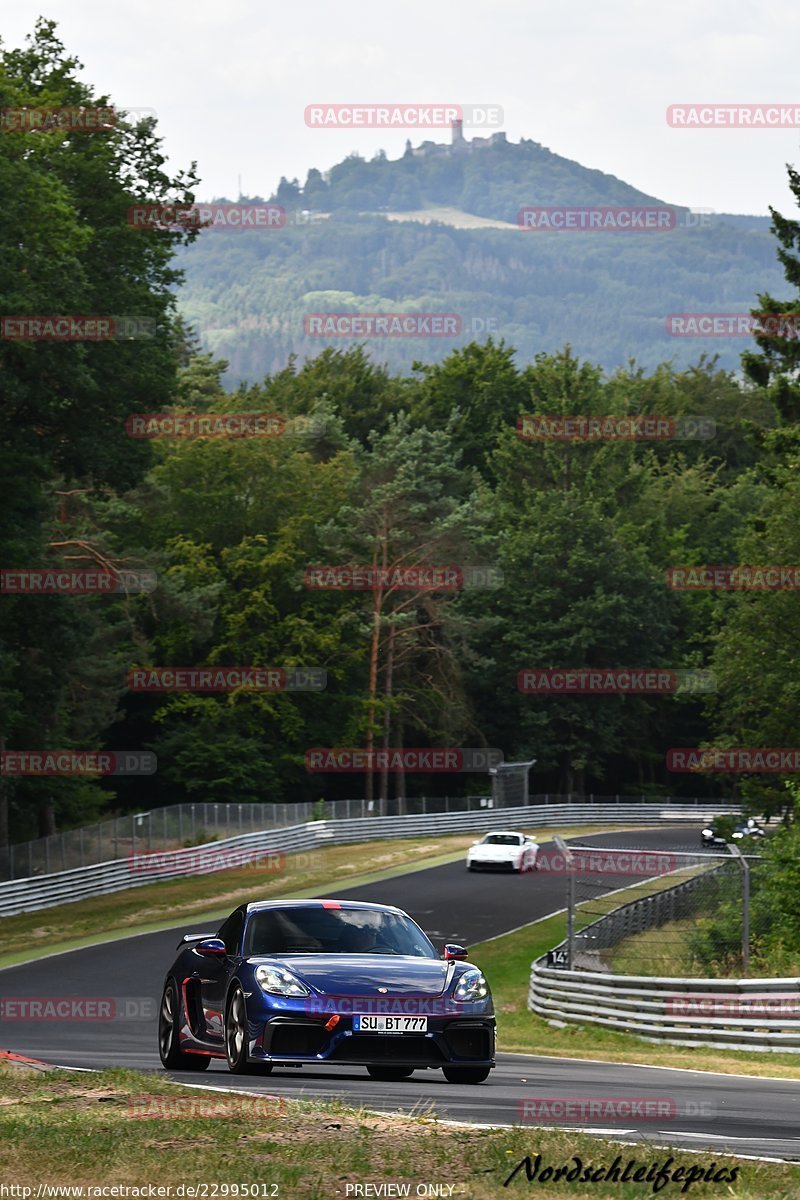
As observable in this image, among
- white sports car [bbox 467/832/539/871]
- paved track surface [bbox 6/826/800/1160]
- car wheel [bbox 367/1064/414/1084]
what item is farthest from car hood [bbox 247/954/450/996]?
white sports car [bbox 467/832/539/871]

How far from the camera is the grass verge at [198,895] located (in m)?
39.8

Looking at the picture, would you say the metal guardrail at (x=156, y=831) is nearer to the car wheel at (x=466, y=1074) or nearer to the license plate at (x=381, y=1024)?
the car wheel at (x=466, y=1074)

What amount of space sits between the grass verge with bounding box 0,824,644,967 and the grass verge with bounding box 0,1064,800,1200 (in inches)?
1074

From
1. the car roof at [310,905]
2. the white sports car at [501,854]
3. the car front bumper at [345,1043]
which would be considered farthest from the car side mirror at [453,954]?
the white sports car at [501,854]

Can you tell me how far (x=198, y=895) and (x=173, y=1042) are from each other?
3433cm

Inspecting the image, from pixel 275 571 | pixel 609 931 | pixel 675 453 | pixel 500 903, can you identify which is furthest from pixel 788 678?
pixel 675 453

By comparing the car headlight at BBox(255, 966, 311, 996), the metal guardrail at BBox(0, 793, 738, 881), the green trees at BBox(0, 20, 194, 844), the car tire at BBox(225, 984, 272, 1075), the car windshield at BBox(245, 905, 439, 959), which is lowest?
the metal guardrail at BBox(0, 793, 738, 881)

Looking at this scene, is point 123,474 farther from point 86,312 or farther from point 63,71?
point 63,71

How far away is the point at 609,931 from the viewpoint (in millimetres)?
25922

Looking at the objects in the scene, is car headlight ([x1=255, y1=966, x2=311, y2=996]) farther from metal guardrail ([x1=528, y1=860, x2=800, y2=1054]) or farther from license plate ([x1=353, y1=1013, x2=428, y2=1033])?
metal guardrail ([x1=528, y1=860, x2=800, y2=1054])

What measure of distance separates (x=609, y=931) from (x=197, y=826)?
1234 inches

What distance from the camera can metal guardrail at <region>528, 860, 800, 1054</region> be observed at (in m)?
20.6

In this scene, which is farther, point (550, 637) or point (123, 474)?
point (550, 637)

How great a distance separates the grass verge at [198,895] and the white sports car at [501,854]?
7.11 feet
